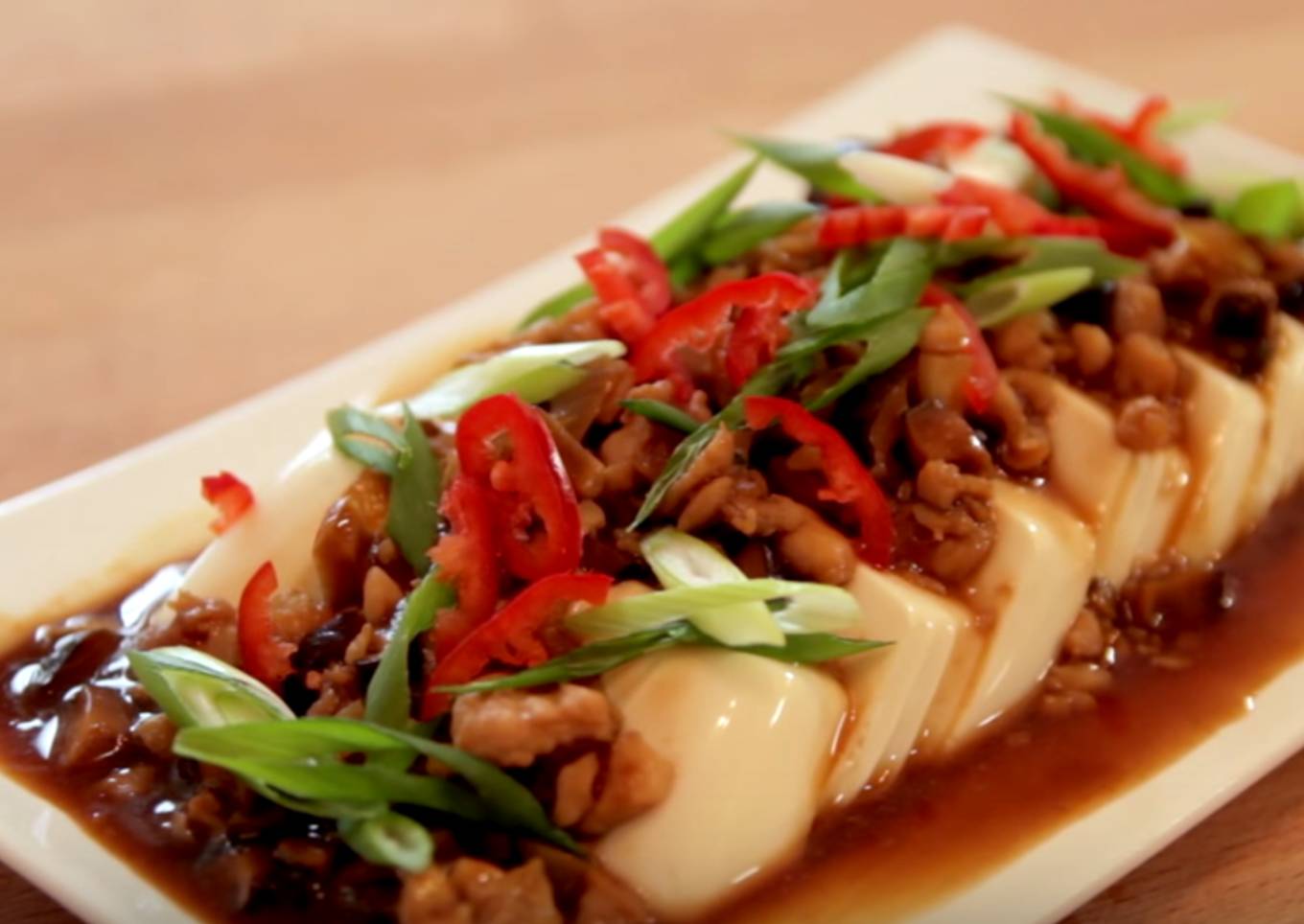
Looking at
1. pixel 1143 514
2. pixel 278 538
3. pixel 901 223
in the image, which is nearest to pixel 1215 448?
pixel 1143 514

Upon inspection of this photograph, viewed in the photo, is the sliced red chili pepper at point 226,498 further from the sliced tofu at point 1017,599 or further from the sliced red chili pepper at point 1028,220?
the sliced red chili pepper at point 1028,220

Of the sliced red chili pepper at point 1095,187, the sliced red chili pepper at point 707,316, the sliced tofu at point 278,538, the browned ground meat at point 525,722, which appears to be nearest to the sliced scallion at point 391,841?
the browned ground meat at point 525,722

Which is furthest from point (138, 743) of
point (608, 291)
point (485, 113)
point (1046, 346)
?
point (485, 113)

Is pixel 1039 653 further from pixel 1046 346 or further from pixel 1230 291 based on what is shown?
pixel 1230 291

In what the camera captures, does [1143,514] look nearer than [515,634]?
No

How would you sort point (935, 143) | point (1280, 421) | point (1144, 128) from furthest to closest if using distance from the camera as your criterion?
1. point (1144, 128)
2. point (935, 143)
3. point (1280, 421)

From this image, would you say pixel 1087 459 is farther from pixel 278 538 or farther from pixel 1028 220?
→ pixel 278 538
